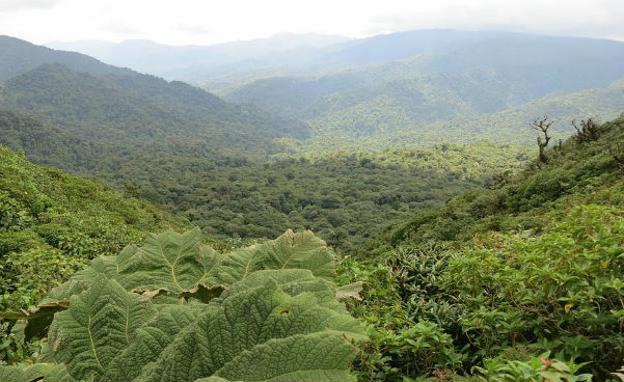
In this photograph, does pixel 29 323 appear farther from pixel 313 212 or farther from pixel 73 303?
pixel 313 212

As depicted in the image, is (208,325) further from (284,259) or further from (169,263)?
(169,263)

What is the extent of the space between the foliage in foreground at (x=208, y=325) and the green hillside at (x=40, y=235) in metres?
4.09

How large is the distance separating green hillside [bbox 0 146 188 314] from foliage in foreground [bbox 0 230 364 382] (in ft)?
13.4

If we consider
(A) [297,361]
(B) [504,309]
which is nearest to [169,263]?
(A) [297,361]

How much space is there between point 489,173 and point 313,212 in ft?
109

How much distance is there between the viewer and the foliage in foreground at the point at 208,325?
1.16 m

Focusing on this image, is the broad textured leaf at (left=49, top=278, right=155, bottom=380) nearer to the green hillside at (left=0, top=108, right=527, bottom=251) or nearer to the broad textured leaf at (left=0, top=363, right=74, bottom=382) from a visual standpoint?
the broad textured leaf at (left=0, top=363, right=74, bottom=382)

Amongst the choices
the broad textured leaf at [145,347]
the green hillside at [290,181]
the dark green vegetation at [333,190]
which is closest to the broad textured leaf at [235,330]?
the broad textured leaf at [145,347]

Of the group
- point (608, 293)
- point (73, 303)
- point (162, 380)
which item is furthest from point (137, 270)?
point (608, 293)

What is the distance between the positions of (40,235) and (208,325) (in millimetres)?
10510

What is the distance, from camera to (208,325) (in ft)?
4.08

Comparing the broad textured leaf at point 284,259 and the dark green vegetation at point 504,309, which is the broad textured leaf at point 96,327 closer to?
the broad textured leaf at point 284,259

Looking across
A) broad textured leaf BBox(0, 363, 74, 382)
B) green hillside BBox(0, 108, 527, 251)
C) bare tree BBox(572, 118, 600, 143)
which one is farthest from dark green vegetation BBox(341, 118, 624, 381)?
green hillside BBox(0, 108, 527, 251)

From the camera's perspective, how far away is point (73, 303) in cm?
157
